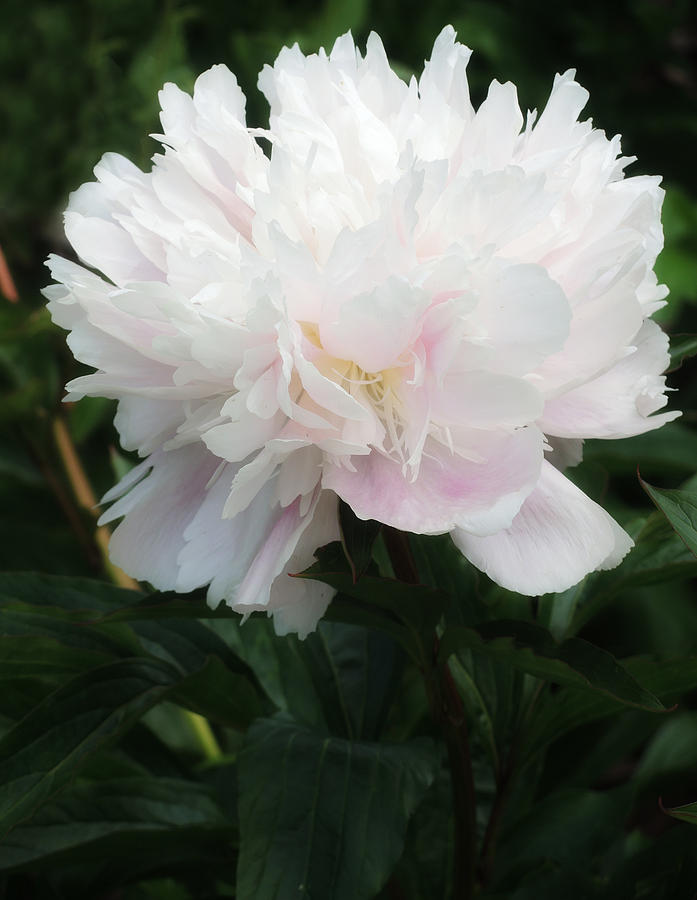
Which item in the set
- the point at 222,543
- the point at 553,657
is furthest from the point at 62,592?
the point at 553,657

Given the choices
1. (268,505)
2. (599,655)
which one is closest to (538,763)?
(599,655)

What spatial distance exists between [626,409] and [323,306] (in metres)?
0.15

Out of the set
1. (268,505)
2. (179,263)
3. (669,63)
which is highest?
(179,263)

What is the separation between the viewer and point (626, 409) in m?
0.45

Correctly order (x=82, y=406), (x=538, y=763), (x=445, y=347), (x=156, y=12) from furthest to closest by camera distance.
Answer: (x=156, y=12) → (x=82, y=406) → (x=538, y=763) → (x=445, y=347)

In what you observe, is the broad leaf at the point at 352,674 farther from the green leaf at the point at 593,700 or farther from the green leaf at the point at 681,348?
the green leaf at the point at 681,348

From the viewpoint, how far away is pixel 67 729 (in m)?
0.54

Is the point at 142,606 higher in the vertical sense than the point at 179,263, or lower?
lower

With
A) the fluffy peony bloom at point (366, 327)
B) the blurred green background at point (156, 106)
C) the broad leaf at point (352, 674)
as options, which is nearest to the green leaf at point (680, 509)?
the fluffy peony bloom at point (366, 327)

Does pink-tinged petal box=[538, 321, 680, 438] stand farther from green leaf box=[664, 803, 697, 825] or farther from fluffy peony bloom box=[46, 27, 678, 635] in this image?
green leaf box=[664, 803, 697, 825]

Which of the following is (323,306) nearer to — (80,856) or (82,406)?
(80,856)

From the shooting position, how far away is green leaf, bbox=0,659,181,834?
1.68 ft

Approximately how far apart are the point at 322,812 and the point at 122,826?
17cm

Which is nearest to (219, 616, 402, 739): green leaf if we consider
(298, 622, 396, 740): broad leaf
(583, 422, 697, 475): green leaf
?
(298, 622, 396, 740): broad leaf
